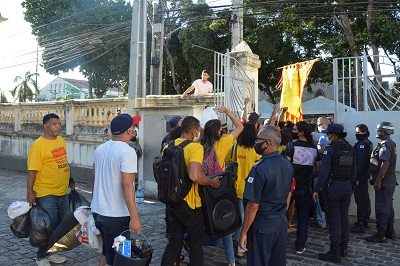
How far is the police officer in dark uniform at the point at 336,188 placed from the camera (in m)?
Answer: 4.86

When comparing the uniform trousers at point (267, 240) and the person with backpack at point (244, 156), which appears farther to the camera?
the person with backpack at point (244, 156)

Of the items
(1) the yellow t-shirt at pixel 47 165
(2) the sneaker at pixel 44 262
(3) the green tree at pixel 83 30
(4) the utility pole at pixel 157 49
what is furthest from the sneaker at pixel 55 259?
(3) the green tree at pixel 83 30

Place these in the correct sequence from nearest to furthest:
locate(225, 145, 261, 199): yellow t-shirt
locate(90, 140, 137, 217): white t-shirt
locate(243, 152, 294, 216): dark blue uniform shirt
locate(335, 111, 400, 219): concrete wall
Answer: locate(243, 152, 294, 216): dark blue uniform shirt < locate(90, 140, 137, 217): white t-shirt < locate(225, 145, 261, 199): yellow t-shirt < locate(335, 111, 400, 219): concrete wall

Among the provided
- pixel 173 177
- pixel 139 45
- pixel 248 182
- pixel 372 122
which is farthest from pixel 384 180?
pixel 139 45

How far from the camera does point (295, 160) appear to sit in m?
5.18

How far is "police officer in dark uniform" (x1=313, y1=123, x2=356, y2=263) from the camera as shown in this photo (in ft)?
15.9

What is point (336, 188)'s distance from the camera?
4859 mm

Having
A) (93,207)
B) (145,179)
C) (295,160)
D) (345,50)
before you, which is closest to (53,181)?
(93,207)

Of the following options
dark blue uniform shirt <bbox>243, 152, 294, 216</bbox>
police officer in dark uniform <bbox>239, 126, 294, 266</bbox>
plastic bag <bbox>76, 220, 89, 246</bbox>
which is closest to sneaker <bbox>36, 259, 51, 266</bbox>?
plastic bag <bbox>76, 220, 89, 246</bbox>

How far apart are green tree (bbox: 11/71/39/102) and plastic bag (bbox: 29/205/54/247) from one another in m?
26.3

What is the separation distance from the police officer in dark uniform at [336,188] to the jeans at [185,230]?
1.91 metres

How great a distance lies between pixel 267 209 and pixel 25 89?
29.0 metres

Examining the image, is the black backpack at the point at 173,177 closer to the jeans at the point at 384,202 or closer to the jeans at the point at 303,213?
the jeans at the point at 303,213

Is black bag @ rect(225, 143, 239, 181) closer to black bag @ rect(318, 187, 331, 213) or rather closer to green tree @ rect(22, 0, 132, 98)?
black bag @ rect(318, 187, 331, 213)
